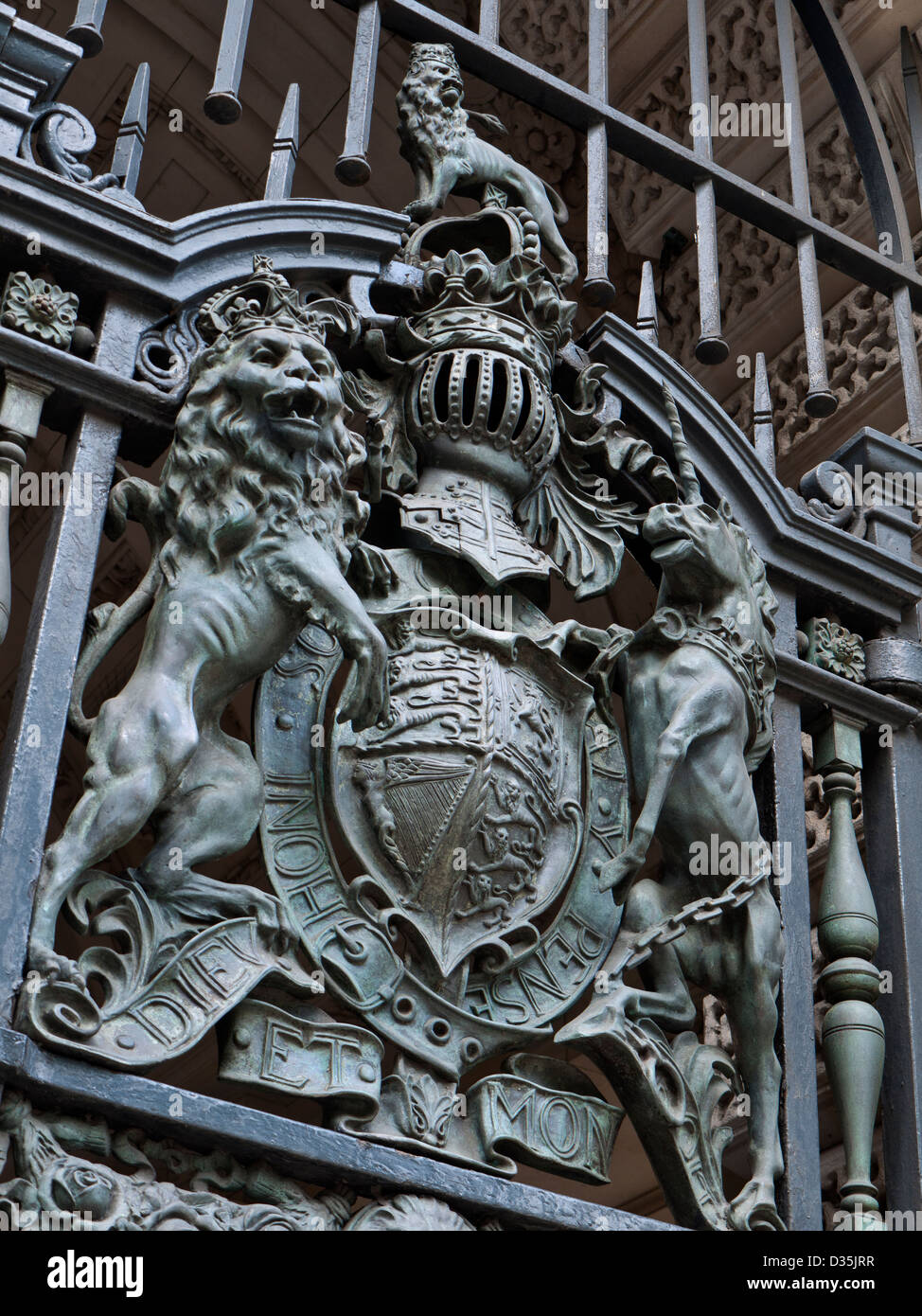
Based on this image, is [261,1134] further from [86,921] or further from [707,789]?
[707,789]

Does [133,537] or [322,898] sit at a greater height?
[133,537]

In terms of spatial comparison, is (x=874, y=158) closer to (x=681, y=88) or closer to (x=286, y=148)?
(x=681, y=88)

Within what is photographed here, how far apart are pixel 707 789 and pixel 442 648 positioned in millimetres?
599

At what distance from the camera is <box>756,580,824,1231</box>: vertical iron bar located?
3.62 m

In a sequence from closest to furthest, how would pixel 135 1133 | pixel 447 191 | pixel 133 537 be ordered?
pixel 135 1133 < pixel 447 191 < pixel 133 537

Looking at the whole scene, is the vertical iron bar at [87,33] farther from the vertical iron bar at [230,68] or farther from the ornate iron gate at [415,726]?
the vertical iron bar at [230,68]

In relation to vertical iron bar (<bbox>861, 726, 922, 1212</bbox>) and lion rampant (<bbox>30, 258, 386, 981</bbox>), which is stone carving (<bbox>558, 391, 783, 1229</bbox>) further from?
lion rampant (<bbox>30, 258, 386, 981</bbox>)

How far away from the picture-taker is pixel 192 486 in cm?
342

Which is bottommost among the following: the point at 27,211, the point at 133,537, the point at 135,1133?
the point at 135,1133

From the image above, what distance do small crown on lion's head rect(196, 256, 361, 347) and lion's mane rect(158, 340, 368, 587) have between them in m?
0.10

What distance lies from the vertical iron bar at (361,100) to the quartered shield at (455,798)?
1.06 m

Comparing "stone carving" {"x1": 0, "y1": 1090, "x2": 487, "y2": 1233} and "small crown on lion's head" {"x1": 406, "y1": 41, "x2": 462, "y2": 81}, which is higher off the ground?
"small crown on lion's head" {"x1": 406, "y1": 41, "x2": 462, "y2": 81}

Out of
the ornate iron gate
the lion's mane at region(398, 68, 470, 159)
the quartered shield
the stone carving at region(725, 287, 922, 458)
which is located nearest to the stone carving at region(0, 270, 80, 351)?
the ornate iron gate

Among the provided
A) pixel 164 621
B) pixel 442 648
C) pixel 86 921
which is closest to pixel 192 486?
pixel 164 621
